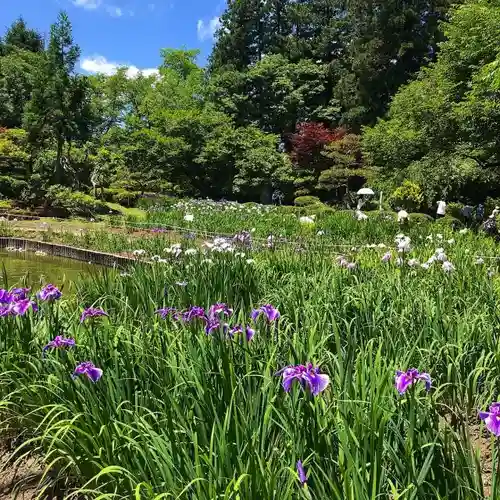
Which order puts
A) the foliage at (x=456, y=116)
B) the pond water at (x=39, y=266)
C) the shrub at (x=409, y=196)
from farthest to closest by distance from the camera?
1. the shrub at (x=409, y=196)
2. the foliage at (x=456, y=116)
3. the pond water at (x=39, y=266)

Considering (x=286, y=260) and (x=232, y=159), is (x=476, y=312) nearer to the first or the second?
(x=286, y=260)

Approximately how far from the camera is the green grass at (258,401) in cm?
144

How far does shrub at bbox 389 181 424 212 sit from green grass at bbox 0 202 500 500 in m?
15.6

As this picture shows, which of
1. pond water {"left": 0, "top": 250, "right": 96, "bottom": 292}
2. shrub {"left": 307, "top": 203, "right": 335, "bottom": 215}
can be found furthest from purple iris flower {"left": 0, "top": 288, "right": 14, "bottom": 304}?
shrub {"left": 307, "top": 203, "right": 335, "bottom": 215}

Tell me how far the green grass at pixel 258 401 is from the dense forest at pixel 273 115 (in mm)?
9600

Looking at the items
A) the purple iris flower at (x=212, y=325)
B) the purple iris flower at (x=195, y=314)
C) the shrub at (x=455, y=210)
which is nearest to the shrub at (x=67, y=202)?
the shrub at (x=455, y=210)

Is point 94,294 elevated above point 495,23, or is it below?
below

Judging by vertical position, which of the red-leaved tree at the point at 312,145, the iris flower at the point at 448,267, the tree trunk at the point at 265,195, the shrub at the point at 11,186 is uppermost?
the red-leaved tree at the point at 312,145

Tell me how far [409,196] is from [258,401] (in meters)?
18.5

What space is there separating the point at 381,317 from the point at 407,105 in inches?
539

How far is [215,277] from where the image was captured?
386 centimetres

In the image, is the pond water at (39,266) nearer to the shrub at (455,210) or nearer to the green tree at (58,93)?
the green tree at (58,93)

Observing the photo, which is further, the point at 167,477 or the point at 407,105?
the point at 407,105

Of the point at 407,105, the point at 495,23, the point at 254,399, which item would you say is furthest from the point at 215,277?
the point at 407,105
